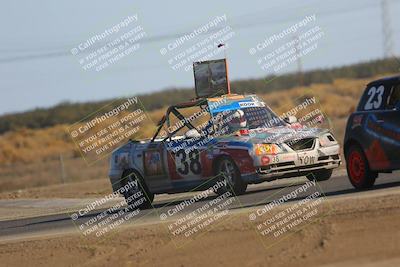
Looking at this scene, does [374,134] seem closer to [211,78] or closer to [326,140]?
[326,140]

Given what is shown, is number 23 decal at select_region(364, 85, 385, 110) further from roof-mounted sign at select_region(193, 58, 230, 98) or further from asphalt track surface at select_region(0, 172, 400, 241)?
roof-mounted sign at select_region(193, 58, 230, 98)

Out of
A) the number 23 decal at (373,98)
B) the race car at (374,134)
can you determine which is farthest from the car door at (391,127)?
the number 23 decal at (373,98)

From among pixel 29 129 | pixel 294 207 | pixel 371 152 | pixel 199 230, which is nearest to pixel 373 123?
pixel 371 152

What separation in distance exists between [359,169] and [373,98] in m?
1.10

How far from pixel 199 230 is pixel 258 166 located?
4122 mm

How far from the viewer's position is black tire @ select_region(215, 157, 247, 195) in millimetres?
17562

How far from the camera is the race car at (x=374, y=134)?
15062 mm

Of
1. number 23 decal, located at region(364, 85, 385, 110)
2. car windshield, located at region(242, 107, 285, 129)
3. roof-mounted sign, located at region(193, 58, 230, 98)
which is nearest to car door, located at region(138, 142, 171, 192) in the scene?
roof-mounted sign, located at region(193, 58, 230, 98)

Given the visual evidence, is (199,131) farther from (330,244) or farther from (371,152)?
(330,244)

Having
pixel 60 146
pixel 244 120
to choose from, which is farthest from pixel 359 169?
pixel 60 146

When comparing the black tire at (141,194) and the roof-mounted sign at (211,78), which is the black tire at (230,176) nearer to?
the black tire at (141,194)

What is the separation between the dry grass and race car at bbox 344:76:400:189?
1910 cm

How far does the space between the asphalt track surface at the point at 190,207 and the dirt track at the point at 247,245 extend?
150 cm

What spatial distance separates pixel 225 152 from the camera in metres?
17.7
